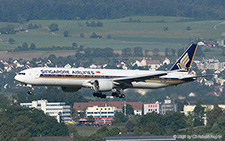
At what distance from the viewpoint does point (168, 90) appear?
116 metres

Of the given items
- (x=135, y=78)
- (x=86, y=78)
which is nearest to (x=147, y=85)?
(x=135, y=78)

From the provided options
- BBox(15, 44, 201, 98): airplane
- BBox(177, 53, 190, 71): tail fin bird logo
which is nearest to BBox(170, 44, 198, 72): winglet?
BBox(177, 53, 190, 71): tail fin bird logo

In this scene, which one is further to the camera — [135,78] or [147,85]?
[147,85]

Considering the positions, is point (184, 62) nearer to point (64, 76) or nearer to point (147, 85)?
point (147, 85)

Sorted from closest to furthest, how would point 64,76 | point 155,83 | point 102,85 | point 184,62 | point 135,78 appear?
point 64,76
point 102,85
point 135,78
point 155,83
point 184,62

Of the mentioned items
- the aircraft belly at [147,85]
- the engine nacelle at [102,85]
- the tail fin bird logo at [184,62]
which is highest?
the tail fin bird logo at [184,62]

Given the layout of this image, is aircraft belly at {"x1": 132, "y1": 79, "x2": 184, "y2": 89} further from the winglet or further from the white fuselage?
the winglet

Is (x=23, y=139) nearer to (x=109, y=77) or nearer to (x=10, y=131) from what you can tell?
(x=10, y=131)

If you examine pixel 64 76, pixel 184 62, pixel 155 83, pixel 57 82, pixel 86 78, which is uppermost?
pixel 184 62

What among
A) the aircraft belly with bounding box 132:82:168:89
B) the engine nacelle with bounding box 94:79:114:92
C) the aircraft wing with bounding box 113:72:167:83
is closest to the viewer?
the engine nacelle with bounding box 94:79:114:92

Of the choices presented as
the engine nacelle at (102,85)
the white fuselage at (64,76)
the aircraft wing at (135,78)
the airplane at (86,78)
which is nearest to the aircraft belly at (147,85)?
the airplane at (86,78)

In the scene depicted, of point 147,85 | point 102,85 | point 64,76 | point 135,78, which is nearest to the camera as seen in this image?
point 64,76

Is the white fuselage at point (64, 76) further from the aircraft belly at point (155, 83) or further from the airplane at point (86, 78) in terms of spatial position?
the aircraft belly at point (155, 83)

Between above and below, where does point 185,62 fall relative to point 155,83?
above
